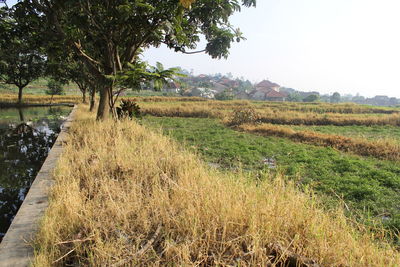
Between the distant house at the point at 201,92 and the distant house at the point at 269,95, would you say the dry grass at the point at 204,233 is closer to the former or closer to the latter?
the distant house at the point at 201,92

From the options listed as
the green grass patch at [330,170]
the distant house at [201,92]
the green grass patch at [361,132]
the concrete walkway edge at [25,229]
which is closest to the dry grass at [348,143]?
the green grass patch at [330,170]

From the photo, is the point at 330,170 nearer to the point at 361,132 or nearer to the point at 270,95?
the point at 361,132

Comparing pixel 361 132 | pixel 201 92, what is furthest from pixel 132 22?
pixel 201 92

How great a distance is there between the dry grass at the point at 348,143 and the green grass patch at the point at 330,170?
0.96 m

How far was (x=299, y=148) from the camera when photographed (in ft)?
31.9

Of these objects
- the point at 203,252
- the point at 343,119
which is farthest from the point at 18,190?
the point at 343,119

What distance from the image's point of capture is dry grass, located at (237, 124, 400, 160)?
9328 mm

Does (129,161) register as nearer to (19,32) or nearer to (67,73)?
(19,32)

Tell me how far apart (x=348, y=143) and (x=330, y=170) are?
4.84 metres

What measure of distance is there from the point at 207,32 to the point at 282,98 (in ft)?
277

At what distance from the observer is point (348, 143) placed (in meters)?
10.9

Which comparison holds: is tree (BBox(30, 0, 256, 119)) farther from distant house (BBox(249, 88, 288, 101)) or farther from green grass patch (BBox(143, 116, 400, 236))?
distant house (BBox(249, 88, 288, 101))

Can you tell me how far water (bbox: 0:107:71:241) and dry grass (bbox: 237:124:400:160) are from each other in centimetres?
1000

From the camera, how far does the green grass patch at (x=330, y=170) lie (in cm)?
476
